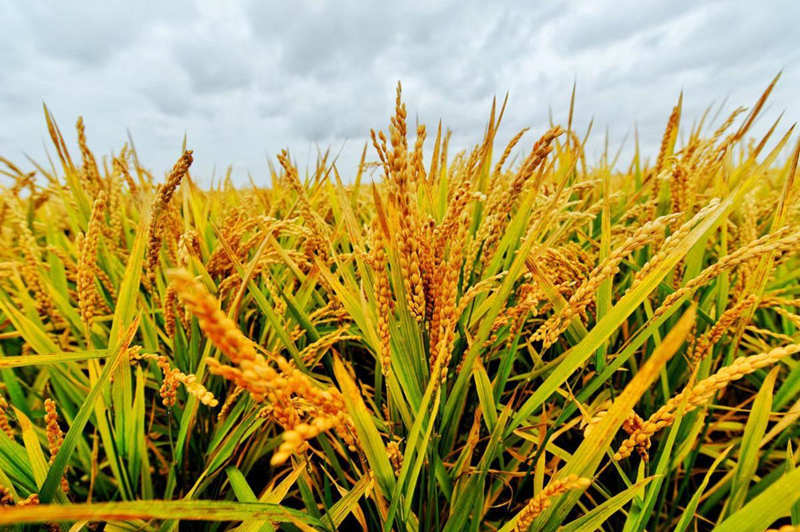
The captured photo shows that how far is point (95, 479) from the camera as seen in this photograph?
39.8 inches

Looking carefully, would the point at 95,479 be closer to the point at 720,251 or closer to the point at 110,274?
the point at 110,274

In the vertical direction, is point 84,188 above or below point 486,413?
above

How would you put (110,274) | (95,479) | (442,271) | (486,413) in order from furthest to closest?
(110,274), (95,479), (486,413), (442,271)

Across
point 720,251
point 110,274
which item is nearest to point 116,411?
point 110,274

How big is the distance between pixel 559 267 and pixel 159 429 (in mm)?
1298

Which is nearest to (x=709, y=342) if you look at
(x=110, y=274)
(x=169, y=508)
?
(x=169, y=508)

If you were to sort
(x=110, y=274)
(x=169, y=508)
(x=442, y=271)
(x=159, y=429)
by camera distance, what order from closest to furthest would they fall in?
(x=169, y=508) → (x=442, y=271) → (x=159, y=429) → (x=110, y=274)

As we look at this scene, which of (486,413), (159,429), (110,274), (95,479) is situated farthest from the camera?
(110,274)

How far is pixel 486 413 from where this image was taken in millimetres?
826

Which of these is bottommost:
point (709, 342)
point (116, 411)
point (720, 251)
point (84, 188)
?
point (116, 411)

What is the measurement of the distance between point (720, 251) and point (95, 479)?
7.10 feet

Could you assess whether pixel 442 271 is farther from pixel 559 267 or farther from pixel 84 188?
pixel 84 188

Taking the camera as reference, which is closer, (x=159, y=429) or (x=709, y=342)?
(x=709, y=342)

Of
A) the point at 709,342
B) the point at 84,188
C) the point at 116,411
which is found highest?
the point at 84,188
